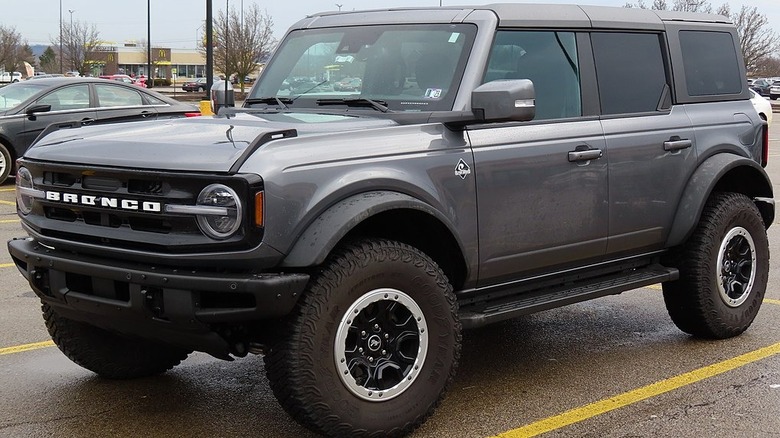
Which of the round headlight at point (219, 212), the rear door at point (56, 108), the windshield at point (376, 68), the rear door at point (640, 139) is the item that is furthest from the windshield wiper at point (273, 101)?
the rear door at point (56, 108)

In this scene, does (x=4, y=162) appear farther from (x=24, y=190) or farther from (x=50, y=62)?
(x=50, y=62)

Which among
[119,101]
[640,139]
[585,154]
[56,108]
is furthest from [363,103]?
[56,108]

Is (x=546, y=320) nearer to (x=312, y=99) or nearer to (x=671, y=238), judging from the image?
(x=671, y=238)

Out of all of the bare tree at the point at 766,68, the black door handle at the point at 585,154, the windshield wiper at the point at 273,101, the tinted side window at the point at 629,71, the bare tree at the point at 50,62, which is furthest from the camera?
the bare tree at the point at 50,62

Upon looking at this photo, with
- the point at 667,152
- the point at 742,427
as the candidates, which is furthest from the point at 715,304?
the point at 742,427

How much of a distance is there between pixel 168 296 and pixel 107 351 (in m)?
1.42

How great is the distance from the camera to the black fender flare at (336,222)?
398 cm

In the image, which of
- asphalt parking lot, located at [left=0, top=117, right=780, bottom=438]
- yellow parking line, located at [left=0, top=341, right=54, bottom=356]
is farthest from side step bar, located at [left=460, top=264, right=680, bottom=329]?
yellow parking line, located at [left=0, top=341, right=54, bottom=356]

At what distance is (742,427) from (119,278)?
9.32ft

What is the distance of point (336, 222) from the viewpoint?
407cm

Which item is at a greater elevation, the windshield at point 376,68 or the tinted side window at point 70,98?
the windshield at point 376,68

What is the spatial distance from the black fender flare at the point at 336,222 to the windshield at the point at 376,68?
2.63 ft

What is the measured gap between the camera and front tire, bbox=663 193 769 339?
593 cm

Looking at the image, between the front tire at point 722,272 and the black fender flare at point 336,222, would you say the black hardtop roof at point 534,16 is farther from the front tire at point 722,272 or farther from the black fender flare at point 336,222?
the black fender flare at point 336,222
